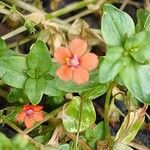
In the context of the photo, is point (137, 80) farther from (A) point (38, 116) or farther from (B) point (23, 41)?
(B) point (23, 41)

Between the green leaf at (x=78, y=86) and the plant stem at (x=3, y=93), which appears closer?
the green leaf at (x=78, y=86)

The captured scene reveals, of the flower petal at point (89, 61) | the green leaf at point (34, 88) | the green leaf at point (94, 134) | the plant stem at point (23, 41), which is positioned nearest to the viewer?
the flower petal at point (89, 61)

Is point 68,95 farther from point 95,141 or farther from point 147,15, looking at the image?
point 147,15

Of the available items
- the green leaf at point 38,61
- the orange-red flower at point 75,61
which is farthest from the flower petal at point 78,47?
the green leaf at point 38,61

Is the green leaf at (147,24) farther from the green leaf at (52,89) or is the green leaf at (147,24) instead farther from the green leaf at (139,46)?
the green leaf at (52,89)

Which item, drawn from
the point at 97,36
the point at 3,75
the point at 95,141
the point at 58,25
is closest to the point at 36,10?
the point at 58,25

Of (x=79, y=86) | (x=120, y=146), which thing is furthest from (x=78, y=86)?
(x=120, y=146)
